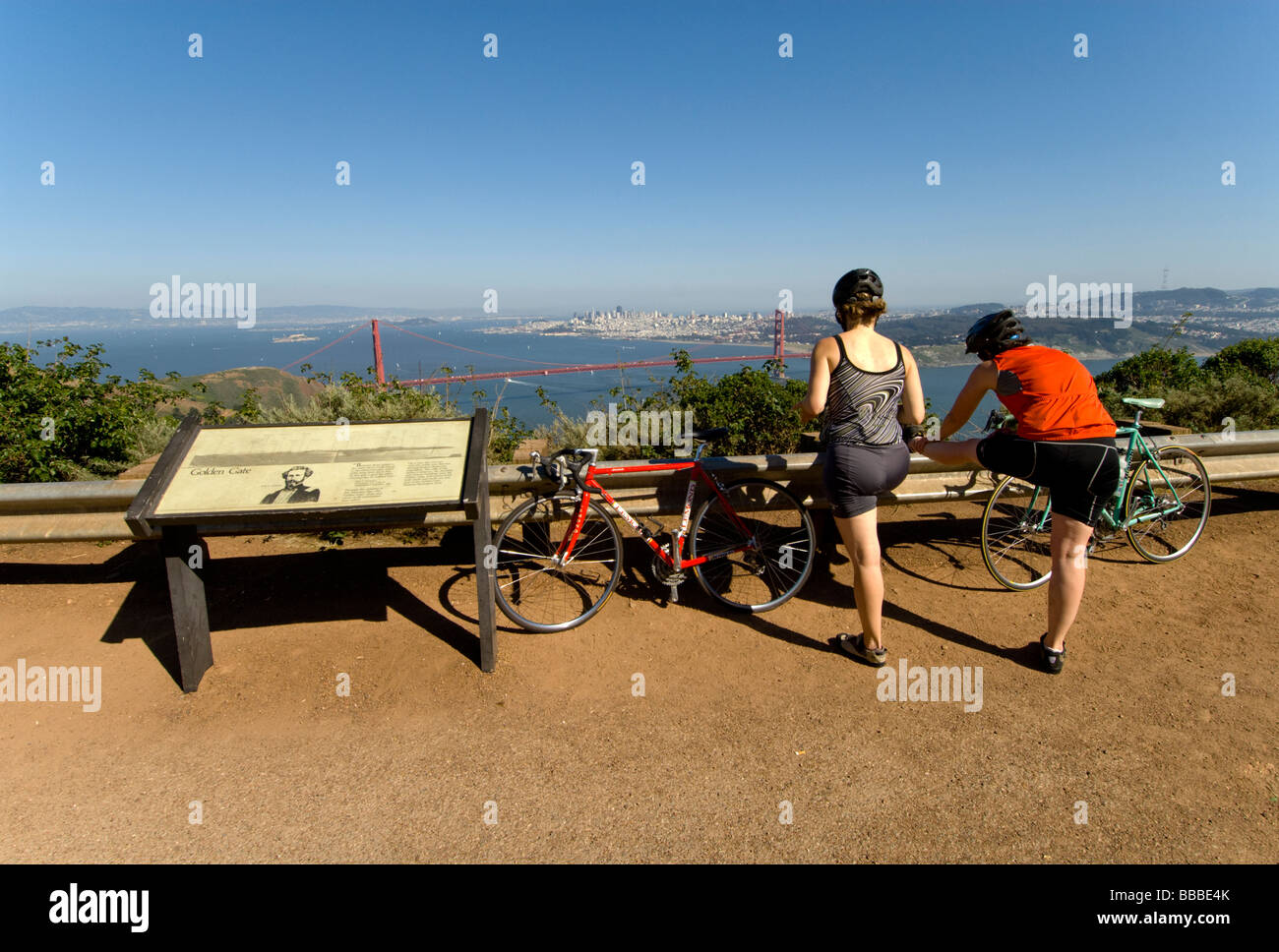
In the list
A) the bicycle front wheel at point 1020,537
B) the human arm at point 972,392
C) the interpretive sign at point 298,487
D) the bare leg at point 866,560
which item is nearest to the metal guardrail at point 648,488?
the bicycle front wheel at point 1020,537

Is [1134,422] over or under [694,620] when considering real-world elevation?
over

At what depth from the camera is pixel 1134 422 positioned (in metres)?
4.80

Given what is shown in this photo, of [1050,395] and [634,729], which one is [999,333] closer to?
[1050,395]

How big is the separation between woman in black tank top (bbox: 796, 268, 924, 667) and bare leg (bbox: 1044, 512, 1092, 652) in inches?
33.4

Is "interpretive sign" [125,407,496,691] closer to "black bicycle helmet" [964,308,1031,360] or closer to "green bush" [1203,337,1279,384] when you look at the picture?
"black bicycle helmet" [964,308,1031,360]

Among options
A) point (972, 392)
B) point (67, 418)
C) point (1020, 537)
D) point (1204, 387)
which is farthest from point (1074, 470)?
point (1204, 387)

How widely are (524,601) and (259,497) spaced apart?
1.69 m

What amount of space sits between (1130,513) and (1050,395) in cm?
232

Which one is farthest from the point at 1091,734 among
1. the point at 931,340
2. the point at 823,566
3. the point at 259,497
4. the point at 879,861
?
the point at 931,340

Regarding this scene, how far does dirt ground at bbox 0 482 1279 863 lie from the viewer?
2521 mm

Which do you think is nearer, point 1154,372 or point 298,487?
point 298,487

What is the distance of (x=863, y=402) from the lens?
3350 millimetres

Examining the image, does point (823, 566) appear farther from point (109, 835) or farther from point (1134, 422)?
point (109, 835)

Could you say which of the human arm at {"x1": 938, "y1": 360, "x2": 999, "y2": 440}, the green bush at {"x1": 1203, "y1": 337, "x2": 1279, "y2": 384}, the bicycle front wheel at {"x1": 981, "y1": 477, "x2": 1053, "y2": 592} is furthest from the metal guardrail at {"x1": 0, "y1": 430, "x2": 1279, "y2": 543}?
the green bush at {"x1": 1203, "y1": 337, "x2": 1279, "y2": 384}
